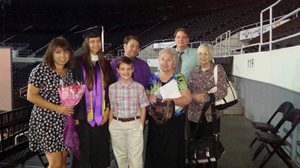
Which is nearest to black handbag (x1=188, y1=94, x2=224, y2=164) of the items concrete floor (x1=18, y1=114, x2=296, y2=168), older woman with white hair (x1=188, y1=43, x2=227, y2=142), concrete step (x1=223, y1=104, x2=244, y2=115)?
older woman with white hair (x1=188, y1=43, x2=227, y2=142)

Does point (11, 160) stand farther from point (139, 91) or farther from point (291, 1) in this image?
point (291, 1)

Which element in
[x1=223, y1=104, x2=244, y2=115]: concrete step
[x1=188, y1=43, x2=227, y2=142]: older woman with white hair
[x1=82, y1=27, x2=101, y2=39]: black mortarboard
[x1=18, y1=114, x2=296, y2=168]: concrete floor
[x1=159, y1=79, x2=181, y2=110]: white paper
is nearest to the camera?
[x1=82, y1=27, x2=101, y2=39]: black mortarboard

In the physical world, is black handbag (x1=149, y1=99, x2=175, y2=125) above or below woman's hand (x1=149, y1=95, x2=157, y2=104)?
below

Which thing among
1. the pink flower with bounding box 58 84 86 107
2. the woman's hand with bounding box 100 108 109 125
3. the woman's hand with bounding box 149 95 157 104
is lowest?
the woman's hand with bounding box 100 108 109 125

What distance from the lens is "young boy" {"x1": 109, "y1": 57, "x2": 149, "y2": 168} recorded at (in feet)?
8.22

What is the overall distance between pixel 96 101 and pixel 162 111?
522mm

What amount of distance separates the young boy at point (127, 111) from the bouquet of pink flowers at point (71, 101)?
0.29m

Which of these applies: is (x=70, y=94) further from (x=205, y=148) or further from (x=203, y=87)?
(x=205, y=148)

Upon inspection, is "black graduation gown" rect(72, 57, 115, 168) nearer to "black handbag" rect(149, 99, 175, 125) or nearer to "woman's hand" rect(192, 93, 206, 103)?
"black handbag" rect(149, 99, 175, 125)

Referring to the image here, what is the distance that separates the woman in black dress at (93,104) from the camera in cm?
240

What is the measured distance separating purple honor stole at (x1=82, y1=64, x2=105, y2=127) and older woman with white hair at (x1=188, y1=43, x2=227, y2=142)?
76 centimetres

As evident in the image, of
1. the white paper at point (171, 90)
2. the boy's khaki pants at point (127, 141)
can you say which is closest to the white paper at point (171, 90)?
the white paper at point (171, 90)

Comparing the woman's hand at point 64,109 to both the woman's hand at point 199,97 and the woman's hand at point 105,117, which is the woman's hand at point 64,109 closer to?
the woman's hand at point 105,117

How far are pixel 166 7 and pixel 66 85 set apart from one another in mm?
23072
